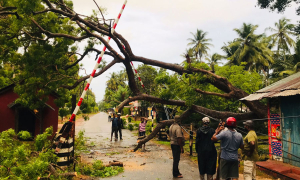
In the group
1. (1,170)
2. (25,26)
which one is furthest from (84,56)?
(1,170)

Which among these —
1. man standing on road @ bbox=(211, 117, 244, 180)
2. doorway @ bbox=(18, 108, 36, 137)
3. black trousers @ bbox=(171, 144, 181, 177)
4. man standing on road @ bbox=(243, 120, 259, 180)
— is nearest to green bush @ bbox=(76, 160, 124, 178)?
black trousers @ bbox=(171, 144, 181, 177)

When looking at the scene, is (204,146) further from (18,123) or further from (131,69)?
(18,123)

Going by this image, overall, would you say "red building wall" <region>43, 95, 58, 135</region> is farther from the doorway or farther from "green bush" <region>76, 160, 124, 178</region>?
"green bush" <region>76, 160, 124, 178</region>

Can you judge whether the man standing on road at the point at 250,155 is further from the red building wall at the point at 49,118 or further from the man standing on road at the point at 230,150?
the red building wall at the point at 49,118

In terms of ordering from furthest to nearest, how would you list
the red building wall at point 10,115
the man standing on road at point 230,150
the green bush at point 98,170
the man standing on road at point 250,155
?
the red building wall at point 10,115, the green bush at point 98,170, the man standing on road at point 250,155, the man standing on road at point 230,150

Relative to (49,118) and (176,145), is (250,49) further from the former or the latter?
(176,145)

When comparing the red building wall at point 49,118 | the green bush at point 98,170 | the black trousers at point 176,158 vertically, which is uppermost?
the red building wall at point 49,118

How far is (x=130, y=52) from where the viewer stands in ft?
39.2

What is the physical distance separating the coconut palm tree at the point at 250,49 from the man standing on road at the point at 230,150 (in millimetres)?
35165

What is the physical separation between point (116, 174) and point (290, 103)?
6515 millimetres

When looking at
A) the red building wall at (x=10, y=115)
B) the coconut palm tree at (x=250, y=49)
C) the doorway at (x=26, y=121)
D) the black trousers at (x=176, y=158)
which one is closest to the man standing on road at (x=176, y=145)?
the black trousers at (x=176, y=158)

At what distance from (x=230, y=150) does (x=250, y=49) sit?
127 ft

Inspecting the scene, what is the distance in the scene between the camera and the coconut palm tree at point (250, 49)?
39250 mm

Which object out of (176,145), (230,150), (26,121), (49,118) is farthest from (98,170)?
(26,121)
